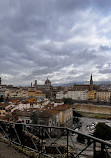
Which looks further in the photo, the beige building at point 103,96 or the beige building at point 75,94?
the beige building at point 103,96

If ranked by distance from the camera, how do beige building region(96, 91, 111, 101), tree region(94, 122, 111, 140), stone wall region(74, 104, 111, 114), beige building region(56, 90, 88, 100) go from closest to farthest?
tree region(94, 122, 111, 140)
stone wall region(74, 104, 111, 114)
beige building region(56, 90, 88, 100)
beige building region(96, 91, 111, 101)

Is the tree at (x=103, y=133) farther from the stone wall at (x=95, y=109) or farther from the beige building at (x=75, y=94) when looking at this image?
the beige building at (x=75, y=94)

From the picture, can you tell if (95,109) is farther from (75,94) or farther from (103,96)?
(103,96)

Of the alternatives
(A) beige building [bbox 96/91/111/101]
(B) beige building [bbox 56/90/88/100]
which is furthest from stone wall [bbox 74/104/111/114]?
(A) beige building [bbox 96/91/111/101]

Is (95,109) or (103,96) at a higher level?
(103,96)

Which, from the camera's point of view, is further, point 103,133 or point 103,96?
point 103,96

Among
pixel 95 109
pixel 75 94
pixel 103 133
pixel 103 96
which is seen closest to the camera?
pixel 103 133

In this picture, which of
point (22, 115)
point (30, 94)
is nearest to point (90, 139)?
point (22, 115)

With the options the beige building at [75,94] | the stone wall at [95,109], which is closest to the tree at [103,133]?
the stone wall at [95,109]

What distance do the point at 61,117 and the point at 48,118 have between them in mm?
4652

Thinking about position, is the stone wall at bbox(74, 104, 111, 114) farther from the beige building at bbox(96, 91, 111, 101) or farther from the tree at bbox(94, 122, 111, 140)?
the tree at bbox(94, 122, 111, 140)

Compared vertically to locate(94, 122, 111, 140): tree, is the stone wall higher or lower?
lower

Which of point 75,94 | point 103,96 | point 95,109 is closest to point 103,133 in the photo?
point 95,109

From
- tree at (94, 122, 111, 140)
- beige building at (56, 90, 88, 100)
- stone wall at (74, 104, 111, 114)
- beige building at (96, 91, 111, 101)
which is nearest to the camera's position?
tree at (94, 122, 111, 140)
